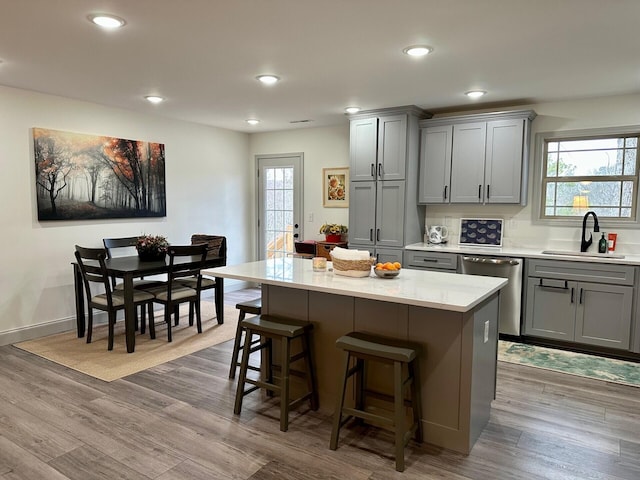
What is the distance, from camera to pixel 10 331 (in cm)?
428

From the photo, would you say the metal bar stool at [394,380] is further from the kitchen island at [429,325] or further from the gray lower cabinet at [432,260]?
the gray lower cabinet at [432,260]

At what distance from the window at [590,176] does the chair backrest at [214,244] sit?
3.49 metres

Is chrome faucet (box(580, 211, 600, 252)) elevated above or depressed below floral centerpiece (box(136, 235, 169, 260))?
above

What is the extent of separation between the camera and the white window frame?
4285 millimetres

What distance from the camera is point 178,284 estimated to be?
4781mm

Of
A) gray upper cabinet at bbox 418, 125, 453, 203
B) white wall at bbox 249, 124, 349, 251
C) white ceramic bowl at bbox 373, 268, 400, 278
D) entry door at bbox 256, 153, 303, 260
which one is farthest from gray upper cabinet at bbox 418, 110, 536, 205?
white ceramic bowl at bbox 373, 268, 400, 278

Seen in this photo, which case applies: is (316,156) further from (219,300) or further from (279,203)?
(219,300)

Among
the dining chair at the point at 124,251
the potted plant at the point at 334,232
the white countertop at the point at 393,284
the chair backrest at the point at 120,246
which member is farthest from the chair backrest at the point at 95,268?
the potted plant at the point at 334,232

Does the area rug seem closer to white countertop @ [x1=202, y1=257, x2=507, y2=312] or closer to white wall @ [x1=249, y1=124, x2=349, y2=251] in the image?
white countertop @ [x1=202, y1=257, x2=507, y2=312]

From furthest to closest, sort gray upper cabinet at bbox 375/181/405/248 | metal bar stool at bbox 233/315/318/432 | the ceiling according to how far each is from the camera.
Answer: gray upper cabinet at bbox 375/181/405/248
metal bar stool at bbox 233/315/318/432
the ceiling

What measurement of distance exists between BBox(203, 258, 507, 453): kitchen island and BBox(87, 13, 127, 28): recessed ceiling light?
161 cm

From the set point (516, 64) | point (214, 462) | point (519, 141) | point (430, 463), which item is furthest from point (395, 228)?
point (214, 462)

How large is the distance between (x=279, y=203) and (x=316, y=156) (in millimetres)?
960

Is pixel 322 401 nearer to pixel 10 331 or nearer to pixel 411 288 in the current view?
pixel 411 288
